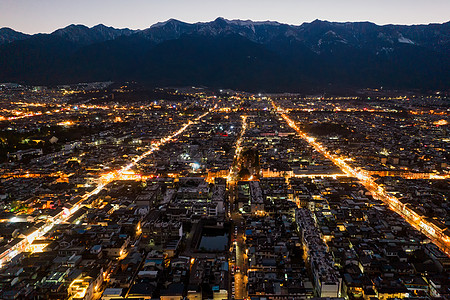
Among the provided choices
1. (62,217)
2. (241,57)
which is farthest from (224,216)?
(241,57)

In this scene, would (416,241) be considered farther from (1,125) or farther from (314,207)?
(1,125)

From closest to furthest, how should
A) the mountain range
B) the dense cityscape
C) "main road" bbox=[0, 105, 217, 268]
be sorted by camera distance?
1. the dense cityscape
2. "main road" bbox=[0, 105, 217, 268]
3. the mountain range

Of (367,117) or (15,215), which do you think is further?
(367,117)

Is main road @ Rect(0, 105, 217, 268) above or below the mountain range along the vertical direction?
below

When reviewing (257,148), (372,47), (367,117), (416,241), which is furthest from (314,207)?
(372,47)

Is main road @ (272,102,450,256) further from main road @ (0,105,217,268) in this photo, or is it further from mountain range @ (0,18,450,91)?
mountain range @ (0,18,450,91)

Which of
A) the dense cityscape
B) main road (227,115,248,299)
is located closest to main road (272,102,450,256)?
the dense cityscape
